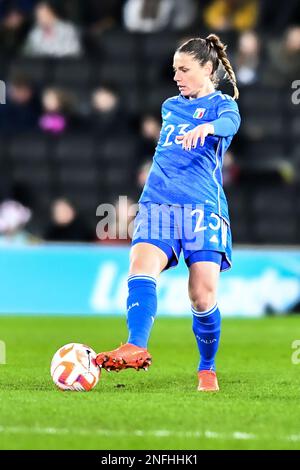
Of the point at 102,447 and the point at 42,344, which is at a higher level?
the point at 42,344

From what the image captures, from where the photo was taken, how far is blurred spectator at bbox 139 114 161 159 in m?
15.6

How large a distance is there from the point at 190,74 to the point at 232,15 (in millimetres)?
9981

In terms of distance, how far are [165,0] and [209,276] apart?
415 inches

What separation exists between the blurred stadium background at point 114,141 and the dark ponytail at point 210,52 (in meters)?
6.78

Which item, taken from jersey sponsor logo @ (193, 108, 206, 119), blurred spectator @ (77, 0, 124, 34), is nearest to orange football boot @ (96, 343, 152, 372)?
jersey sponsor logo @ (193, 108, 206, 119)

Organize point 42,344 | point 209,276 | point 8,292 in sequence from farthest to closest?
point 8,292 → point 42,344 → point 209,276

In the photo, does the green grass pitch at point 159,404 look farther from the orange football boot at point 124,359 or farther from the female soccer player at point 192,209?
the female soccer player at point 192,209

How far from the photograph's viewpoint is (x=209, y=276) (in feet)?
23.5

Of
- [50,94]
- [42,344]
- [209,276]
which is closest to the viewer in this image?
[209,276]

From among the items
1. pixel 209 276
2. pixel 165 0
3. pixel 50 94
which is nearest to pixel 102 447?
pixel 209 276

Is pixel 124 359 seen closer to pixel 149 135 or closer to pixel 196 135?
pixel 196 135

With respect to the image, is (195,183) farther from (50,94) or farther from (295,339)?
(50,94)

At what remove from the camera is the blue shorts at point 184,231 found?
7184mm

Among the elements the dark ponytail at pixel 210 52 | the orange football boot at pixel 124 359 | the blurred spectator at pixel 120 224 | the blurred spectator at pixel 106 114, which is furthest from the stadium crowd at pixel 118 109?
the orange football boot at pixel 124 359
